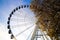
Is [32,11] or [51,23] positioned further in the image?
[32,11]

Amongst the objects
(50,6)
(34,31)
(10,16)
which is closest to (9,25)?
(10,16)

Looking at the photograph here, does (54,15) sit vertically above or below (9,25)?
above

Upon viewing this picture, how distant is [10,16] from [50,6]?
702cm

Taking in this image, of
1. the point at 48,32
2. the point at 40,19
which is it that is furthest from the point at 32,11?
the point at 48,32

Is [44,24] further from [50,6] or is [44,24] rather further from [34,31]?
[34,31]

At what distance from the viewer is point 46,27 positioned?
1859 cm

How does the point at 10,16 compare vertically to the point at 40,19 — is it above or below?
below

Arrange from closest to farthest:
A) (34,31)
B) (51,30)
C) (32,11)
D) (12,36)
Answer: (51,30) < (32,11) < (34,31) < (12,36)

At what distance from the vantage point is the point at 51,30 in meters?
18.0

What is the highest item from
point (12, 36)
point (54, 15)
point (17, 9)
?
point (54, 15)

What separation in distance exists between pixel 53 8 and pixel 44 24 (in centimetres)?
127

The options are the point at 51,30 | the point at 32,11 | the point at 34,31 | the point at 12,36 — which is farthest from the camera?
the point at 12,36

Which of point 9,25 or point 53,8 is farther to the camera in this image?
point 9,25

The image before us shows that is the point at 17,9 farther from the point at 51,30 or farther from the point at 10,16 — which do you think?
the point at 51,30
